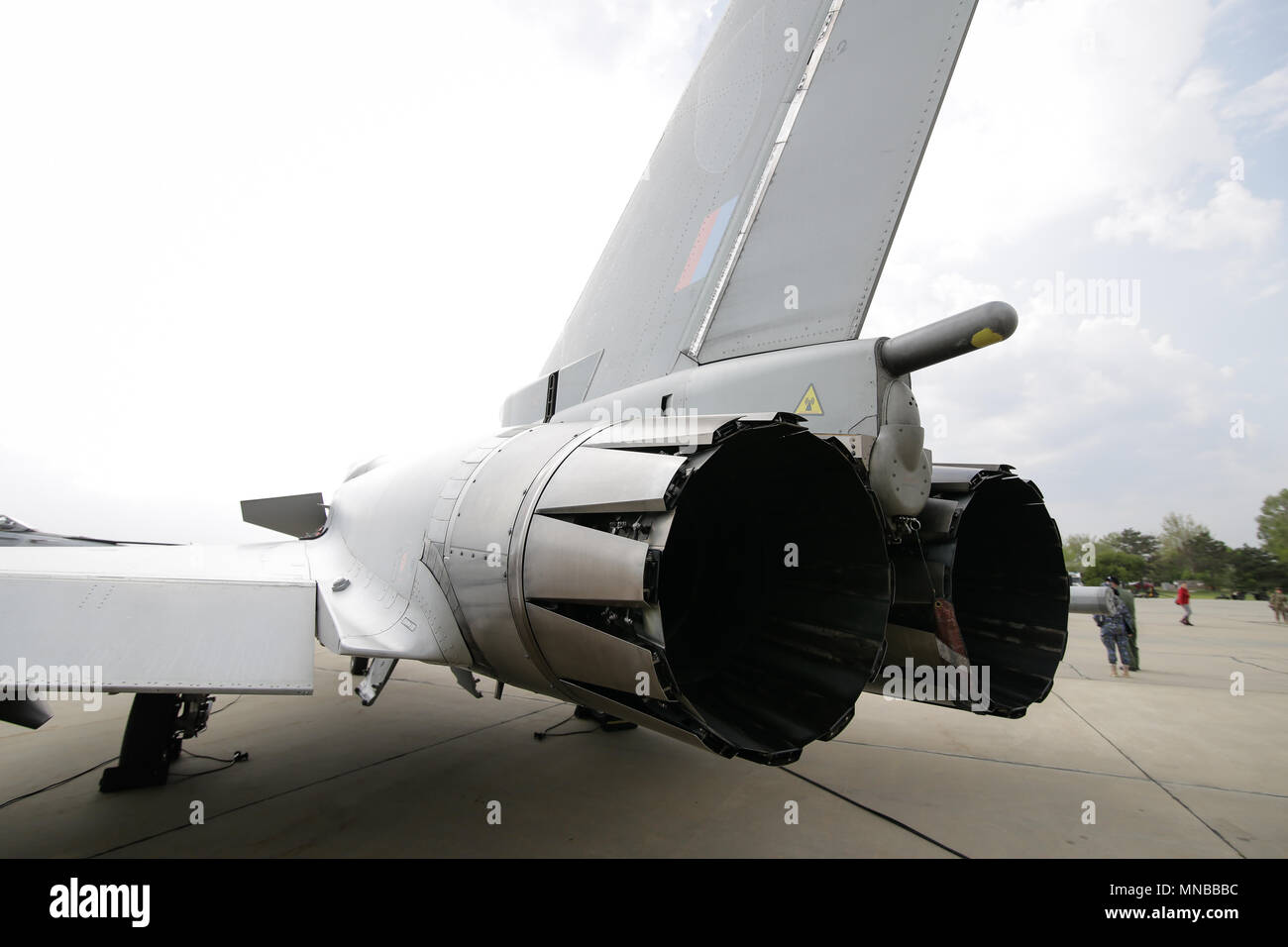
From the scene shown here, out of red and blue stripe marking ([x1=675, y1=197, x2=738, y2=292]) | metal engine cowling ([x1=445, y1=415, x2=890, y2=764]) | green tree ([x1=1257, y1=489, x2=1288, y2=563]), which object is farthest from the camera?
green tree ([x1=1257, y1=489, x2=1288, y2=563])

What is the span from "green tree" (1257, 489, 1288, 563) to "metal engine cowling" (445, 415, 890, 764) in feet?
172

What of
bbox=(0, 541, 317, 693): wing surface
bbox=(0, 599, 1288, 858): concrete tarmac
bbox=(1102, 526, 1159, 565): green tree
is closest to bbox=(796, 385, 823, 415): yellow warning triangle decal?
bbox=(0, 599, 1288, 858): concrete tarmac

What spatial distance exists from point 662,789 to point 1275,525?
55092 millimetres

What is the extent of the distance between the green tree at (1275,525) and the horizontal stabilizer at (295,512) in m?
52.8

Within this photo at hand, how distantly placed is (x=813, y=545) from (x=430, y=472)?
1.82 m

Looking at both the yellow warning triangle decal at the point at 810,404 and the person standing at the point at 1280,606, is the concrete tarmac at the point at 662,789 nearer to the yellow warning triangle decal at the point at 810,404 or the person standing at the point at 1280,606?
the yellow warning triangle decal at the point at 810,404

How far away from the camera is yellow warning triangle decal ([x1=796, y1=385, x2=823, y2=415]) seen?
2.51 metres

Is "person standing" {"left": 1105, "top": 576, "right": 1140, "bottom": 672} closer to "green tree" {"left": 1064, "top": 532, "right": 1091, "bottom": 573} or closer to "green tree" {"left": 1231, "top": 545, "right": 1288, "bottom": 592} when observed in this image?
"green tree" {"left": 1064, "top": 532, "right": 1091, "bottom": 573}

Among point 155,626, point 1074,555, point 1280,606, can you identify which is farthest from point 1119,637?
point 1074,555

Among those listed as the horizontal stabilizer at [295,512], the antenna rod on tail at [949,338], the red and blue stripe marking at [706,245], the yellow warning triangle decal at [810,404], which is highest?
the red and blue stripe marking at [706,245]

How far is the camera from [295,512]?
19.6ft

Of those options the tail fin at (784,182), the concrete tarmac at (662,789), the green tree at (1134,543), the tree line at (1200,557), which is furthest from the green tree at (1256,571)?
the tail fin at (784,182)

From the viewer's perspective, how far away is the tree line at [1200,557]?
36.5 meters
